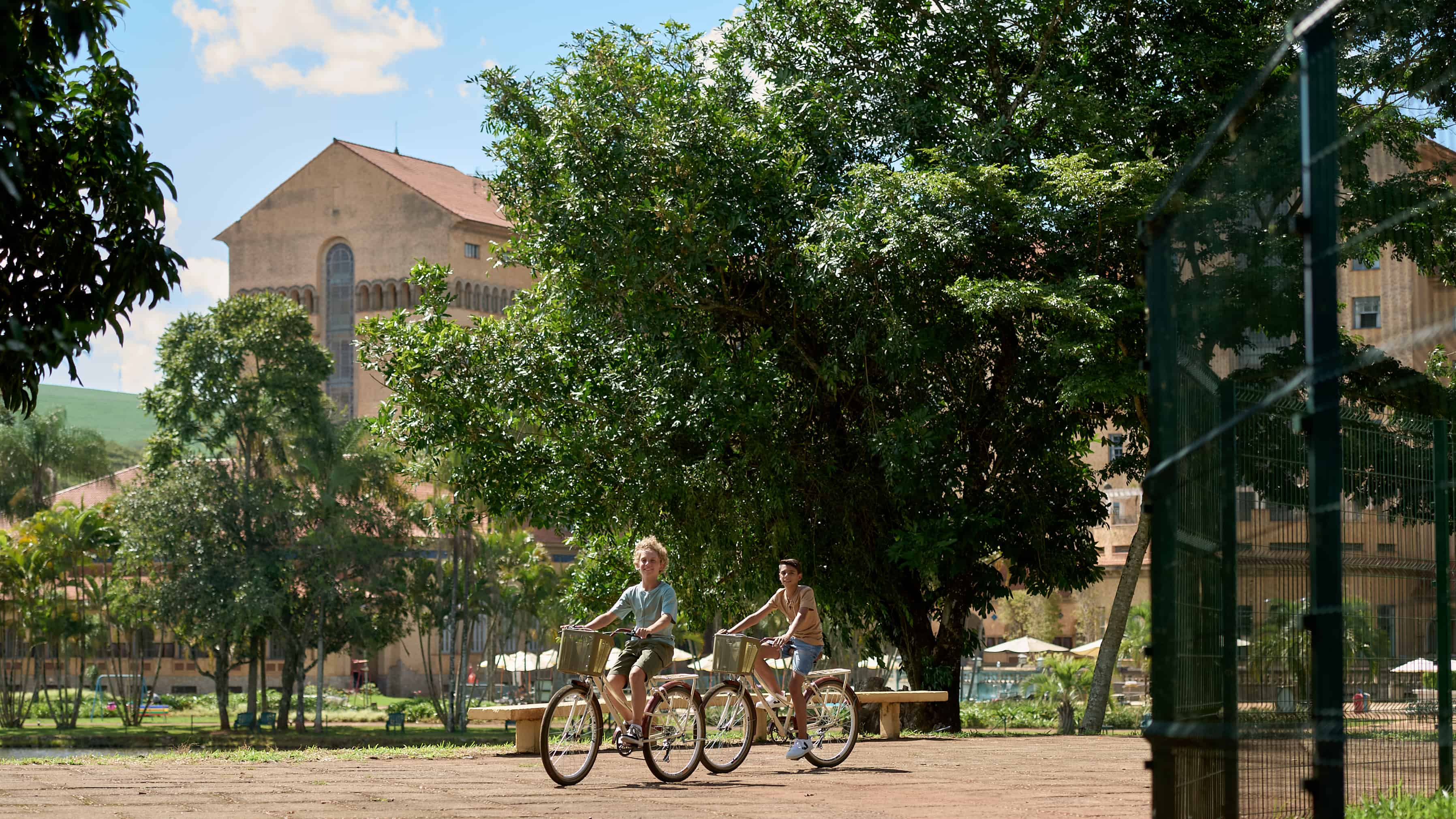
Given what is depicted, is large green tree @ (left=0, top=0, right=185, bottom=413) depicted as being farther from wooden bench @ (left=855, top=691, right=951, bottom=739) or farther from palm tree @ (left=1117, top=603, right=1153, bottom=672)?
palm tree @ (left=1117, top=603, right=1153, bottom=672)

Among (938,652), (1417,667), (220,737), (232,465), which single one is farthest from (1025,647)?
(1417,667)

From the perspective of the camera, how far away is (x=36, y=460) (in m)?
76.9

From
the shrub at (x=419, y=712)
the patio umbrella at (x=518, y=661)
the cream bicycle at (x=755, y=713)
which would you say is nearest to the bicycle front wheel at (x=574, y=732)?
the cream bicycle at (x=755, y=713)

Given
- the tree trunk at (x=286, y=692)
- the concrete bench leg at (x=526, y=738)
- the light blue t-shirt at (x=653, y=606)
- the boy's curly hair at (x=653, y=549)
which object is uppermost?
the boy's curly hair at (x=653, y=549)

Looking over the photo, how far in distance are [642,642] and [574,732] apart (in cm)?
78

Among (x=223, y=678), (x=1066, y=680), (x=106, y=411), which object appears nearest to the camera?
(x=1066, y=680)

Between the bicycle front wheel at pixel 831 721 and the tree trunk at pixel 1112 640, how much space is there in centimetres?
1310

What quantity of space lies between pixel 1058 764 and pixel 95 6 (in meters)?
9.83

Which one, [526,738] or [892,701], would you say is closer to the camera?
[526,738]

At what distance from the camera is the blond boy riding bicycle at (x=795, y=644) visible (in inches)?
453

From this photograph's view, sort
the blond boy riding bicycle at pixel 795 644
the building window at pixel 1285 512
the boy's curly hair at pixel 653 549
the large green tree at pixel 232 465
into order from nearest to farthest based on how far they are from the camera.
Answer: the building window at pixel 1285 512 → the boy's curly hair at pixel 653 549 → the blond boy riding bicycle at pixel 795 644 → the large green tree at pixel 232 465

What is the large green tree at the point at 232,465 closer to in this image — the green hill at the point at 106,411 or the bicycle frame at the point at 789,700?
the bicycle frame at the point at 789,700

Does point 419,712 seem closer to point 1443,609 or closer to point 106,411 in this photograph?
point 1443,609

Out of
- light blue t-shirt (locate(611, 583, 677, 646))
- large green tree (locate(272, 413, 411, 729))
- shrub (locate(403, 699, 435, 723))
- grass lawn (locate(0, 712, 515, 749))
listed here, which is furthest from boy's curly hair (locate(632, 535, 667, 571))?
shrub (locate(403, 699, 435, 723))
